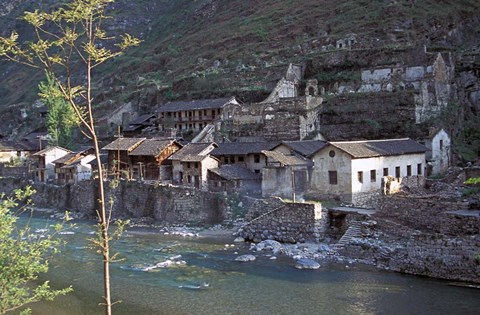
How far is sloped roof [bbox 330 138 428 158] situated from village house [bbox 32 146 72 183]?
35.0 m

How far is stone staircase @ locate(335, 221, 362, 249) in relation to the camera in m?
29.2

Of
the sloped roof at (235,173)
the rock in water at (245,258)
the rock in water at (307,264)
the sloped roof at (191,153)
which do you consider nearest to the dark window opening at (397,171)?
the sloped roof at (235,173)

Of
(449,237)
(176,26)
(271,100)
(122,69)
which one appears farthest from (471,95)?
(176,26)

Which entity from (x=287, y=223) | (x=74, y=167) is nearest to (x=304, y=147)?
(x=287, y=223)

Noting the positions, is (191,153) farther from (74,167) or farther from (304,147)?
(74,167)

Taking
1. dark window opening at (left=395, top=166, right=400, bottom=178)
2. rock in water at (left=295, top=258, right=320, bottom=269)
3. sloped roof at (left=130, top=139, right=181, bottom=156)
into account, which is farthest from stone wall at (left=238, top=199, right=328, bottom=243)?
sloped roof at (left=130, top=139, right=181, bottom=156)

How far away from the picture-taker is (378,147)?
37562 millimetres

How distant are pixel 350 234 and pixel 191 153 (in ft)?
62.2

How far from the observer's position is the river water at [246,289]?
21484 millimetres

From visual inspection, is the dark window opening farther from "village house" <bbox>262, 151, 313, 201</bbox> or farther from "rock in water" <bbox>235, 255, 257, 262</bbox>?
"rock in water" <bbox>235, 255, 257, 262</bbox>

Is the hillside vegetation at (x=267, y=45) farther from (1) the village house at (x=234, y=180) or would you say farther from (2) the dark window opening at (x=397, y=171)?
(2) the dark window opening at (x=397, y=171)

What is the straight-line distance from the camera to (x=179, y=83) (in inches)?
2891

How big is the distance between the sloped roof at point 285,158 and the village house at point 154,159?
11.0 meters

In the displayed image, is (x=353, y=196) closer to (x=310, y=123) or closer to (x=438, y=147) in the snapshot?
(x=438, y=147)
